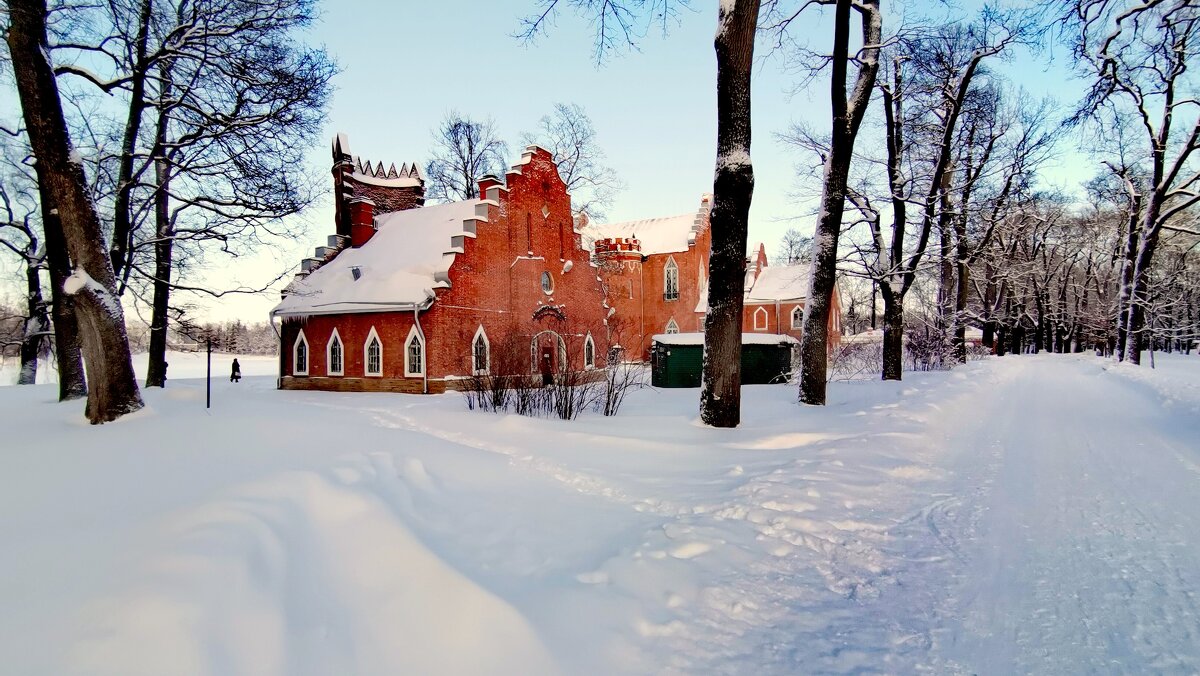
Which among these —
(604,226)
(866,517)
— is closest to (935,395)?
(866,517)

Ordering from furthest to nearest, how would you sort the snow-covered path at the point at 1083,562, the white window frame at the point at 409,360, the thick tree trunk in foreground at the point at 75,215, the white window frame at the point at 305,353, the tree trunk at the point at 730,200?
the white window frame at the point at 305,353 < the white window frame at the point at 409,360 < the tree trunk at the point at 730,200 < the thick tree trunk in foreground at the point at 75,215 < the snow-covered path at the point at 1083,562

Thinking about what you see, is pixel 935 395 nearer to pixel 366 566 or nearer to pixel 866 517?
pixel 866 517

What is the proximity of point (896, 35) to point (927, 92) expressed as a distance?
8192 mm

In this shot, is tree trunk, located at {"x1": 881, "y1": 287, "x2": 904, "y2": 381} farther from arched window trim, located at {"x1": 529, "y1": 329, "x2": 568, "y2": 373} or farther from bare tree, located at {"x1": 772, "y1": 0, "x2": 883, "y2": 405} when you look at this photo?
arched window trim, located at {"x1": 529, "y1": 329, "x2": 568, "y2": 373}

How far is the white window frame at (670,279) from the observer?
44.0 m

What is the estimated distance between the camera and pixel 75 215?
8.54 m

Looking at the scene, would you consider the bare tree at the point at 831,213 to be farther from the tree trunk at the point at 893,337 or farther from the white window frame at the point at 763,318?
the white window frame at the point at 763,318

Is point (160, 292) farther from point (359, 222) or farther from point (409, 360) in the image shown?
point (359, 222)

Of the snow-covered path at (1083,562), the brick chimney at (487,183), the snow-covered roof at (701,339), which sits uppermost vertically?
the brick chimney at (487,183)

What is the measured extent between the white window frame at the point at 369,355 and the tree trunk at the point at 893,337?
17.4 meters

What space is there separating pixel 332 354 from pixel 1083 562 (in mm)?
23959

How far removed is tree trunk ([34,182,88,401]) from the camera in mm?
12562

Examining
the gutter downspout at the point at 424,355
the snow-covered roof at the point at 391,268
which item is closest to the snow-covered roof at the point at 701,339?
the gutter downspout at the point at 424,355

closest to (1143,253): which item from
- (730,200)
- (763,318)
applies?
(763,318)
